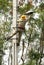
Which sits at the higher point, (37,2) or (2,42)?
(37,2)

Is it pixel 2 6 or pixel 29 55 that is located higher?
pixel 2 6

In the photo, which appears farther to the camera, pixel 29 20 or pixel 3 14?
pixel 3 14

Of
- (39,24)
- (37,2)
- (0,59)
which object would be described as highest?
(37,2)

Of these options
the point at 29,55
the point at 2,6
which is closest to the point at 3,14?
the point at 2,6

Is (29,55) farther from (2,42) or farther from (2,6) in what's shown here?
(2,6)

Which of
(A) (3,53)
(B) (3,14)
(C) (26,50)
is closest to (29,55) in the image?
(C) (26,50)

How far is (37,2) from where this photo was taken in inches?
88.3

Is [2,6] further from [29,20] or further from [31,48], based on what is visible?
[31,48]

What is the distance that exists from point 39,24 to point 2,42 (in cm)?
34

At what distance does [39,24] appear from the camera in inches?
84.5

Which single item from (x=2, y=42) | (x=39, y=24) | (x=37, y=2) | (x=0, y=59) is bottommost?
(x=0, y=59)

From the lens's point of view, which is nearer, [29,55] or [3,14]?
[29,55]

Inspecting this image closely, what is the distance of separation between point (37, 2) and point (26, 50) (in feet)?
1.36

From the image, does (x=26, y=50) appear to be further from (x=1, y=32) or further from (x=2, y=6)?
(x=2, y=6)
